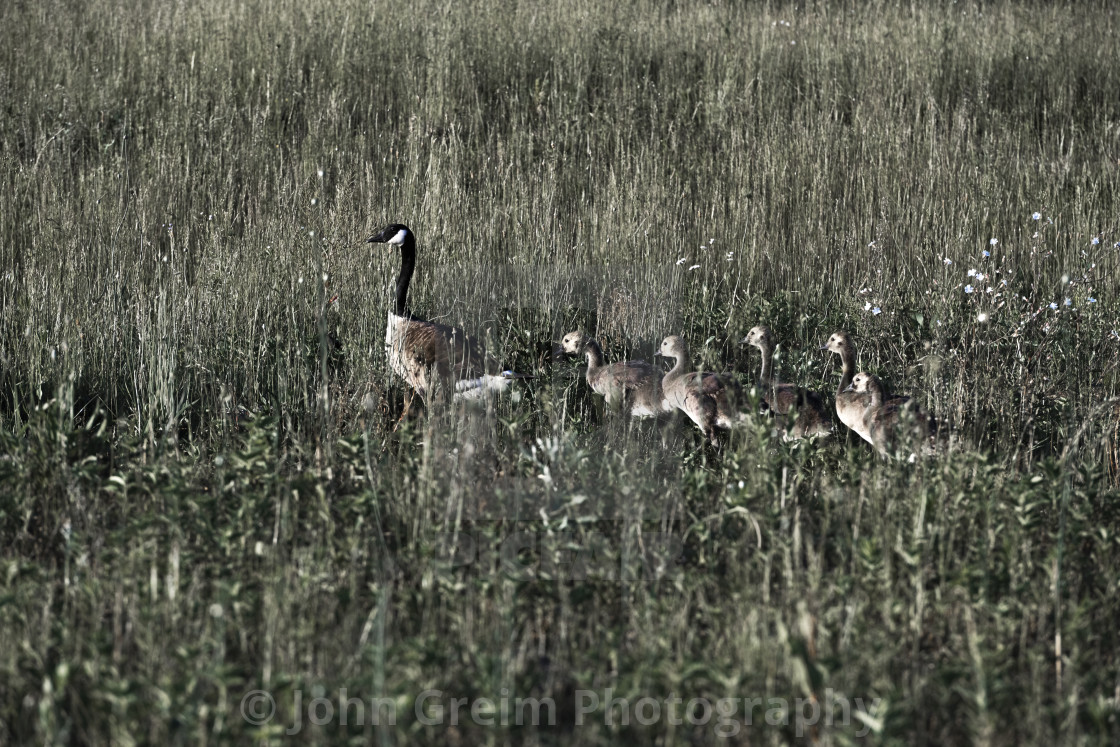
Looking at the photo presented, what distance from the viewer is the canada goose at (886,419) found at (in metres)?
4.10

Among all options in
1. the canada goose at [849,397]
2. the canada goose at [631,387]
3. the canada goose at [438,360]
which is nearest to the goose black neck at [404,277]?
the canada goose at [438,360]

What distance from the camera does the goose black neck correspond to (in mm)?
5863

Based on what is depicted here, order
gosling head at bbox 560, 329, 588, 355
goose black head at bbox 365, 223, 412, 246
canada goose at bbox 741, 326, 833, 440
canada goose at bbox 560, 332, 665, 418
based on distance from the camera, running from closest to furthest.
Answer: canada goose at bbox 741, 326, 833, 440 < canada goose at bbox 560, 332, 665, 418 < gosling head at bbox 560, 329, 588, 355 < goose black head at bbox 365, 223, 412, 246

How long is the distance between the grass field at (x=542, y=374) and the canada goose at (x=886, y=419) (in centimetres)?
16

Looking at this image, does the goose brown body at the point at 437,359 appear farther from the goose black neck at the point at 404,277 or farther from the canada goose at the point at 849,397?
the canada goose at the point at 849,397

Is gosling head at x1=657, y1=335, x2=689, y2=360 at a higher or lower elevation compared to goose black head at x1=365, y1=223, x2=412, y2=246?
lower

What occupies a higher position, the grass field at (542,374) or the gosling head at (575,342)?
the grass field at (542,374)

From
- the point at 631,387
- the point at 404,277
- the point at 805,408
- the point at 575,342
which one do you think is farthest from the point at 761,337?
the point at 404,277

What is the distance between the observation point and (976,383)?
15.8ft

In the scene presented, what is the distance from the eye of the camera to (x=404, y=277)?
5.89m

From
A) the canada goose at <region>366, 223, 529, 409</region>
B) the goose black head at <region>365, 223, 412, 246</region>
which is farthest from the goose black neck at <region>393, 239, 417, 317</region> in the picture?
the canada goose at <region>366, 223, 529, 409</region>

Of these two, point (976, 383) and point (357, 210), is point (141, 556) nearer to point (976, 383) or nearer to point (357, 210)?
point (976, 383)

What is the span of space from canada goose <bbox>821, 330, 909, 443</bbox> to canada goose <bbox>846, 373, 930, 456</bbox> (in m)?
0.02

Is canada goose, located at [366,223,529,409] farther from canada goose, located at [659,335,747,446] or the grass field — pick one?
canada goose, located at [659,335,747,446]
